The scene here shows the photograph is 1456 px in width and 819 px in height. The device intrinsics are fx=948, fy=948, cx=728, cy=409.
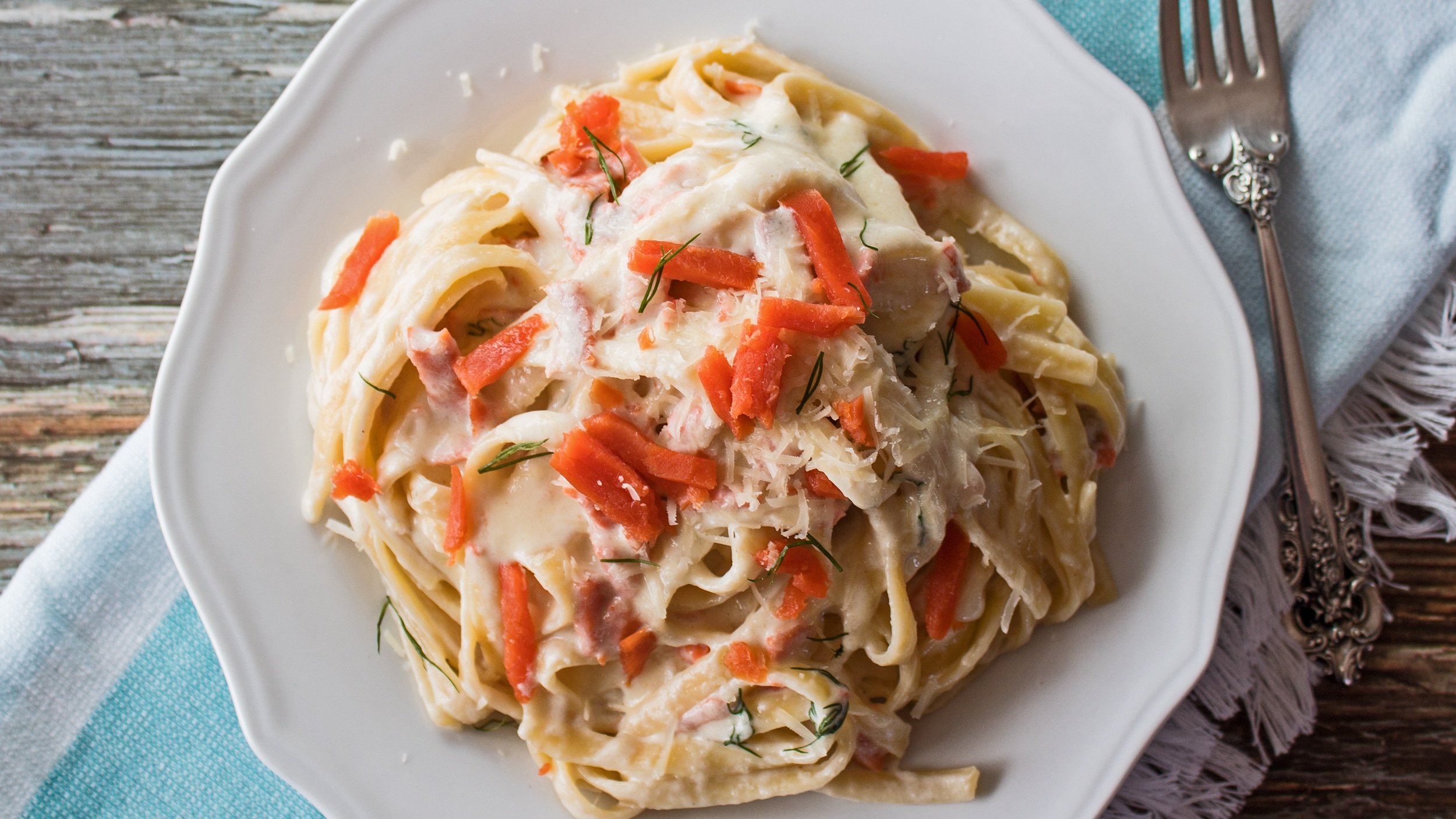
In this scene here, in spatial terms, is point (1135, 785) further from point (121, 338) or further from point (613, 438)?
point (121, 338)

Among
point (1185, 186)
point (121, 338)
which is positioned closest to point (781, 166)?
point (1185, 186)

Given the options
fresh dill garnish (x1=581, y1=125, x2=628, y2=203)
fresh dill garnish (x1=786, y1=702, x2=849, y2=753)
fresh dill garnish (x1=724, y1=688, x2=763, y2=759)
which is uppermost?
fresh dill garnish (x1=581, y1=125, x2=628, y2=203)

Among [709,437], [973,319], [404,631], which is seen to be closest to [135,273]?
[404,631]

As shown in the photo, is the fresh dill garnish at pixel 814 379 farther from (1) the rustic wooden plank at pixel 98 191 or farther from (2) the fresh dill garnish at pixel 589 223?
(1) the rustic wooden plank at pixel 98 191

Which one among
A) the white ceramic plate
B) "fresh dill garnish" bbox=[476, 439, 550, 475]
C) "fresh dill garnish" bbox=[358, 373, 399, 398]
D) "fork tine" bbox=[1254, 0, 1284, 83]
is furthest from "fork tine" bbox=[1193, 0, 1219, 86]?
"fresh dill garnish" bbox=[358, 373, 399, 398]

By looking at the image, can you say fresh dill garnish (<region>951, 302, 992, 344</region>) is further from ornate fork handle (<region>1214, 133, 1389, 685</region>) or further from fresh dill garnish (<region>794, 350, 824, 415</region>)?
ornate fork handle (<region>1214, 133, 1389, 685</region>)

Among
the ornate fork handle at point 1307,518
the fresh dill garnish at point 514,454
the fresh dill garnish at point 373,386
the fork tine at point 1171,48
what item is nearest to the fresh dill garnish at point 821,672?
the fresh dill garnish at point 514,454
